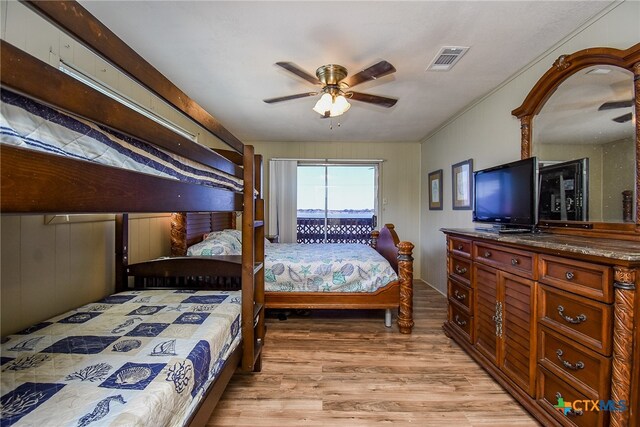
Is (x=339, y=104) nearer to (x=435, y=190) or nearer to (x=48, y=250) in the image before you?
(x=48, y=250)

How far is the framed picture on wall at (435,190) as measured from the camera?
3.88m

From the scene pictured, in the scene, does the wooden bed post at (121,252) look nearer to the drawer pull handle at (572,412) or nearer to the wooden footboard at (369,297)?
the wooden footboard at (369,297)

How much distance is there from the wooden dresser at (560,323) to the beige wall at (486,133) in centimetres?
118

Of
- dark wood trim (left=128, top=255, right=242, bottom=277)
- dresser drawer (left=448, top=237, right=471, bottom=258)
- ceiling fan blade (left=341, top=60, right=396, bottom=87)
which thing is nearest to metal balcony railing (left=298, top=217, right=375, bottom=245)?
dresser drawer (left=448, top=237, right=471, bottom=258)

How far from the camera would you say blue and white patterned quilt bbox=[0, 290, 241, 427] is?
2.61ft

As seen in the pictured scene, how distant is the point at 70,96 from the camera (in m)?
0.66

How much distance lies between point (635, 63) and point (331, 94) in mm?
1766

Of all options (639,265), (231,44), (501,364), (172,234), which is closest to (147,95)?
(231,44)

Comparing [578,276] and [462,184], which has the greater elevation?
[462,184]

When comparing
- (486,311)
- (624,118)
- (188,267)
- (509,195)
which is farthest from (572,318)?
(188,267)

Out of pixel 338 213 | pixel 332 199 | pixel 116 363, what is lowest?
pixel 116 363

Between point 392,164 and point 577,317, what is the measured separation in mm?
3730

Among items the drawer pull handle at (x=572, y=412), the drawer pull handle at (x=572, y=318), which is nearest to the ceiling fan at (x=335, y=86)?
the drawer pull handle at (x=572, y=318)

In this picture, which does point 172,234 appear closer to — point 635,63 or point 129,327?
point 129,327
